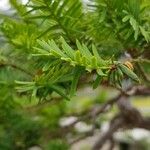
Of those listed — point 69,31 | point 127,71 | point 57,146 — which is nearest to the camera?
point 127,71

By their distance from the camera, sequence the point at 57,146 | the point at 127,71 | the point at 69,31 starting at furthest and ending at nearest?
the point at 57,146 < the point at 69,31 < the point at 127,71

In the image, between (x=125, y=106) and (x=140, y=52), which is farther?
(x=125, y=106)

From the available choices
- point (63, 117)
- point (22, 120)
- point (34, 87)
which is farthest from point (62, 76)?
point (63, 117)

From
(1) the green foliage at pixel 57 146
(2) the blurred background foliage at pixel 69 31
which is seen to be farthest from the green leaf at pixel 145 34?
(1) the green foliage at pixel 57 146

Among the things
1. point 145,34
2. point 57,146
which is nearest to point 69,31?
point 145,34

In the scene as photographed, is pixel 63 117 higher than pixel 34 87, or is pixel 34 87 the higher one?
pixel 34 87

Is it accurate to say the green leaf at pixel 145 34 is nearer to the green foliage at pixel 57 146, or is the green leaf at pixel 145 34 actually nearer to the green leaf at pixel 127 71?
the green leaf at pixel 127 71

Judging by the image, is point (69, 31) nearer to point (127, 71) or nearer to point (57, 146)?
point (127, 71)

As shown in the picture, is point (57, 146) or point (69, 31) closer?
point (69, 31)

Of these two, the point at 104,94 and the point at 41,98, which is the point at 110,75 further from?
the point at 104,94

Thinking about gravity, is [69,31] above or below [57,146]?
above

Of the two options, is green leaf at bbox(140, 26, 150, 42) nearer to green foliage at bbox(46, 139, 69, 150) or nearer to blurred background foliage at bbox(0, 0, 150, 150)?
blurred background foliage at bbox(0, 0, 150, 150)
